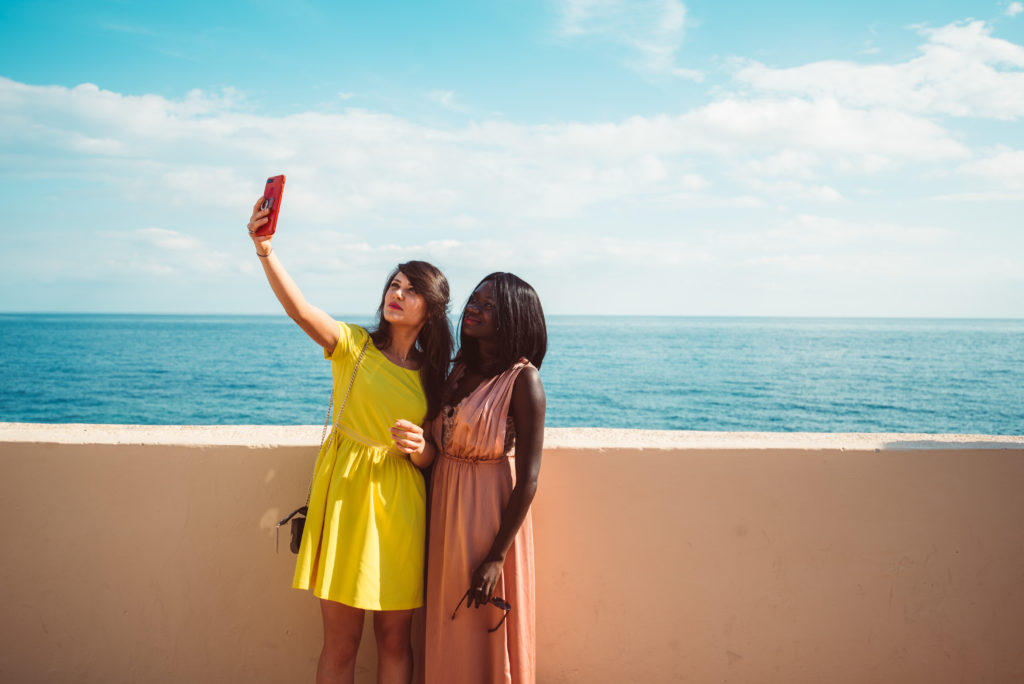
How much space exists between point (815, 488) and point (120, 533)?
2.57 meters

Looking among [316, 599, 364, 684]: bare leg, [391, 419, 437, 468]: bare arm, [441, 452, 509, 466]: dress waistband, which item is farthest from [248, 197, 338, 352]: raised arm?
[316, 599, 364, 684]: bare leg

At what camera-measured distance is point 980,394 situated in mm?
49812

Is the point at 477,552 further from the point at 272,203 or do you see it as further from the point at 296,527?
the point at 272,203

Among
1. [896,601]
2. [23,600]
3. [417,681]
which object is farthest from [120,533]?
[896,601]

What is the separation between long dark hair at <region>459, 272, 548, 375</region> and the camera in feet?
7.29

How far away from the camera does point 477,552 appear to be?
7.11ft

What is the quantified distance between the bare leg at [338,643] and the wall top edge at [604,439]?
607mm

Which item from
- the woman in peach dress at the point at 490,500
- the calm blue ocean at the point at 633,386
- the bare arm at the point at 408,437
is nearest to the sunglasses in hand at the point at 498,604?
the woman in peach dress at the point at 490,500

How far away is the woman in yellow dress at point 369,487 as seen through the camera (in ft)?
7.11

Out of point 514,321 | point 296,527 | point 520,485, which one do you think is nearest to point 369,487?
point 296,527

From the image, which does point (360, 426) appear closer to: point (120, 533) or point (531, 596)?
point (531, 596)

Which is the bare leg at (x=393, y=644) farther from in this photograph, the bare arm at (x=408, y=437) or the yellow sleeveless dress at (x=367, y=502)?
the bare arm at (x=408, y=437)

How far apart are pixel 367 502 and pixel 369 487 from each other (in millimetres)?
48

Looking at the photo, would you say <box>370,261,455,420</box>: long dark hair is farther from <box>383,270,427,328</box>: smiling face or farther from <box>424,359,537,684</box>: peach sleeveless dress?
<box>424,359,537,684</box>: peach sleeveless dress
